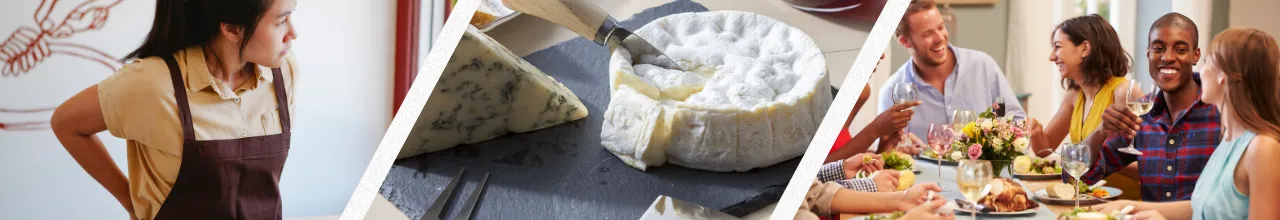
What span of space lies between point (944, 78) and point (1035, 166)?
0.27 meters

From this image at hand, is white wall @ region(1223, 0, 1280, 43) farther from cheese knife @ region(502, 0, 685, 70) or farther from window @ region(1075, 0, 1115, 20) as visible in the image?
cheese knife @ region(502, 0, 685, 70)

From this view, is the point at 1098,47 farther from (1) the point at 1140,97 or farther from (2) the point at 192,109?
(2) the point at 192,109

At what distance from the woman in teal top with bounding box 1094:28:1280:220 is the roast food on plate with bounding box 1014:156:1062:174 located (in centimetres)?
50

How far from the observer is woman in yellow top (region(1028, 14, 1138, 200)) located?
1.65 m

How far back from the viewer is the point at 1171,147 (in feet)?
4.96

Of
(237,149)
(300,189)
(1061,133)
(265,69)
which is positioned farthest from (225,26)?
(1061,133)

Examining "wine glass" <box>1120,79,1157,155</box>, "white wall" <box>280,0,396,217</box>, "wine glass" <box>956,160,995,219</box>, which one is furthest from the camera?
"white wall" <box>280,0,396,217</box>

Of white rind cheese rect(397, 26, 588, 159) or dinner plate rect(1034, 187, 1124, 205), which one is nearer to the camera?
white rind cheese rect(397, 26, 588, 159)

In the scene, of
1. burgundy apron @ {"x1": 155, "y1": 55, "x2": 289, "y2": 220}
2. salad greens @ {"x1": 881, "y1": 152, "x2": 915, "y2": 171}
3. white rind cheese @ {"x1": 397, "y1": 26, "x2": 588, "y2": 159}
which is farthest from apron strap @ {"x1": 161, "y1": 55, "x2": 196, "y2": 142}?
salad greens @ {"x1": 881, "y1": 152, "x2": 915, "y2": 171}

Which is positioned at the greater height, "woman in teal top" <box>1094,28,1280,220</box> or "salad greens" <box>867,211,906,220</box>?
"woman in teal top" <box>1094,28,1280,220</box>

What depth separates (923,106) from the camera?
2107 mm

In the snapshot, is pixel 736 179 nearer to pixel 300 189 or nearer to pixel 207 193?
pixel 207 193

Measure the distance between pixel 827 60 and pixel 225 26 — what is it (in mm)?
954

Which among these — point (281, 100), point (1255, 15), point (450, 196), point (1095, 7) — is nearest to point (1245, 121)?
point (1255, 15)
